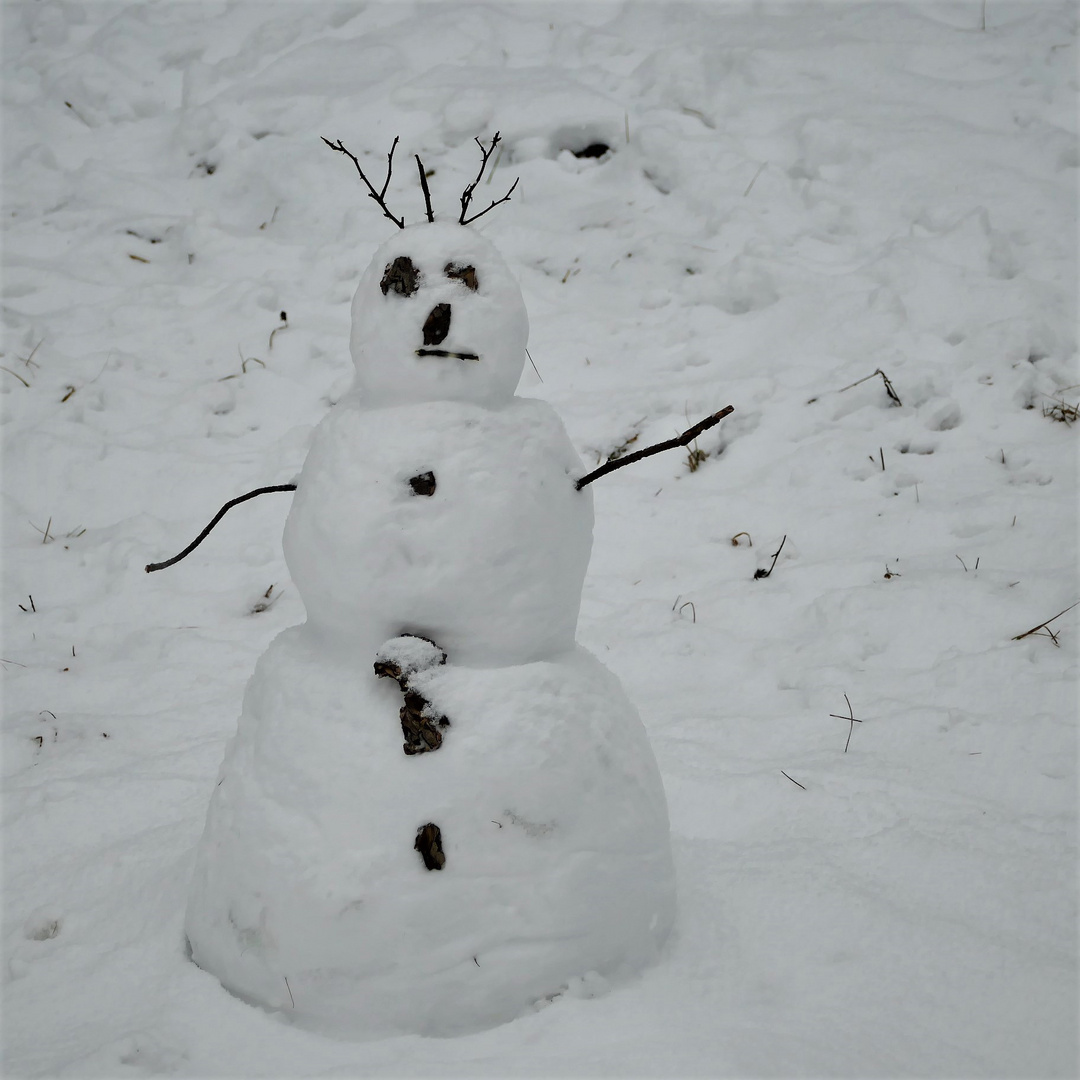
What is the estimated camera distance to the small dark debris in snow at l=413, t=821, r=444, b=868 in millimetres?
1600

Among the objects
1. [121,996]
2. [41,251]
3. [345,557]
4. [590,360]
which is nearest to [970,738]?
[345,557]

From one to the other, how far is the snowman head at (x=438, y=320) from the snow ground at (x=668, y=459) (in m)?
1.11

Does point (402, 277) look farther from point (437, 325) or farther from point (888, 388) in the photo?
point (888, 388)

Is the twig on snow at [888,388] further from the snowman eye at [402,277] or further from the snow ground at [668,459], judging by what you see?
the snowman eye at [402,277]

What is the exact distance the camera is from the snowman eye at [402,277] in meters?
1.71

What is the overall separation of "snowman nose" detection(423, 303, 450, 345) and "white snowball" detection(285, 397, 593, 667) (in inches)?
4.5

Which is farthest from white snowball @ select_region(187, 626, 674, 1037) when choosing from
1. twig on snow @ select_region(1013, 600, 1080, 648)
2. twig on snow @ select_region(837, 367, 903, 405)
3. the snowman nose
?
twig on snow @ select_region(837, 367, 903, 405)

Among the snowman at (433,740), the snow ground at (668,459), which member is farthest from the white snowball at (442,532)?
the snow ground at (668,459)

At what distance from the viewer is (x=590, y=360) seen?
446 centimetres

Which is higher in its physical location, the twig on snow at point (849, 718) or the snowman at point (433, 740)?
the snowman at point (433, 740)

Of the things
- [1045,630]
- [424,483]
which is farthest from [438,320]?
[1045,630]

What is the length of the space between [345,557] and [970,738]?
1.77m

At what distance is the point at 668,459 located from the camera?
13.1 ft

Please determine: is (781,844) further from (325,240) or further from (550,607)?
(325,240)
